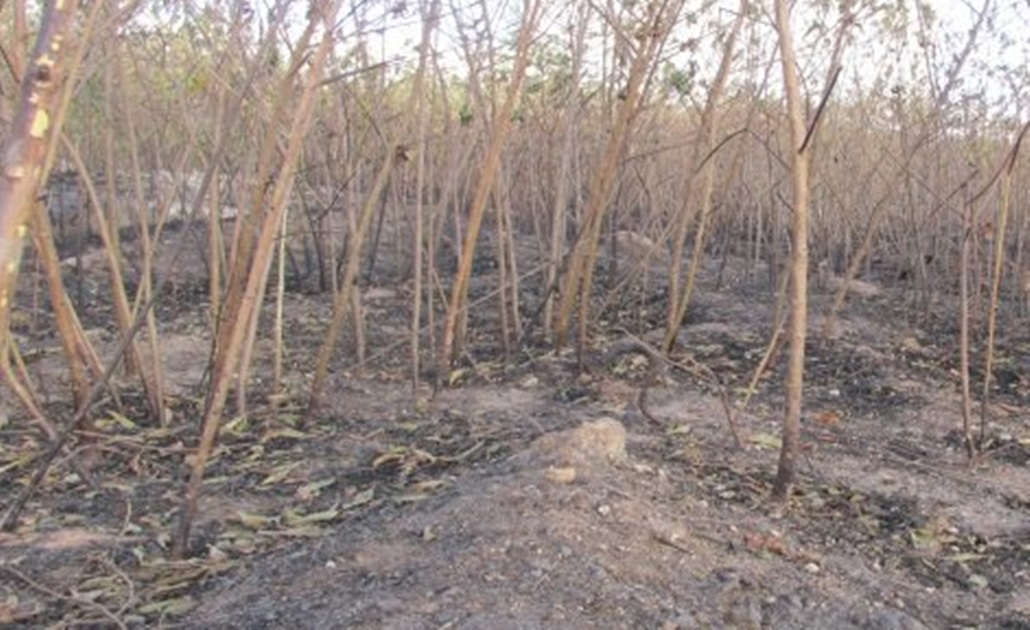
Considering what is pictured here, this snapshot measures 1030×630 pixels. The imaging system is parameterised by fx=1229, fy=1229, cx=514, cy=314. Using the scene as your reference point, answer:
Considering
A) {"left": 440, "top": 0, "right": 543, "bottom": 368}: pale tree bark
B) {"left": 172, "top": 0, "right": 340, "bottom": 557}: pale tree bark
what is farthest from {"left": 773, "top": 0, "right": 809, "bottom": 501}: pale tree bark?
{"left": 440, "top": 0, "right": 543, "bottom": 368}: pale tree bark

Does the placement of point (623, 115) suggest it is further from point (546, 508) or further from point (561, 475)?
point (546, 508)

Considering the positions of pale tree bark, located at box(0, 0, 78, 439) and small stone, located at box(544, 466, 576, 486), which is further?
small stone, located at box(544, 466, 576, 486)

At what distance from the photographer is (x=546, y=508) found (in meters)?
2.74

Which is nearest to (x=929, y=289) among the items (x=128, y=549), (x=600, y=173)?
(x=600, y=173)

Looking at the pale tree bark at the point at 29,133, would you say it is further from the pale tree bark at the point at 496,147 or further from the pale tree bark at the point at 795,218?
the pale tree bark at the point at 496,147

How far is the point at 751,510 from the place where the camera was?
3084 millimetres

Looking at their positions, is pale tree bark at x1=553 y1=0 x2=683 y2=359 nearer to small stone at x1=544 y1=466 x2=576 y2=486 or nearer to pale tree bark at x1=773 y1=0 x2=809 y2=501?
pale tree bark at x1=773 y1=0 x2=809 y2=501

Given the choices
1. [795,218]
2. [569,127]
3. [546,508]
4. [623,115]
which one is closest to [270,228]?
[546,508]

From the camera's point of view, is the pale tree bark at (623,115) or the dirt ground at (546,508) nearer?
the dirt ground at (546,508)

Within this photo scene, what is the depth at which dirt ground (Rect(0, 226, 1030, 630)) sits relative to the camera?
8.05ft

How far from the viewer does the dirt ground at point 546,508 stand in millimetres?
2455

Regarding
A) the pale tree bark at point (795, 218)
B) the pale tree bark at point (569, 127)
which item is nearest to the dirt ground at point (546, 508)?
the pale tree bark at point (795, 218)

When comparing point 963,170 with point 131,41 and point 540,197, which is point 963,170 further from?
point 131,41

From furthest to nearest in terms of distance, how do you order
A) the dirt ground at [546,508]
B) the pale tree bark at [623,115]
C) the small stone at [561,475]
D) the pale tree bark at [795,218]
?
the pale tree bark at [623,115] < the small stone at [561,475] < the pale tree bark at [795,218] < the dirt ground at [546,508]
